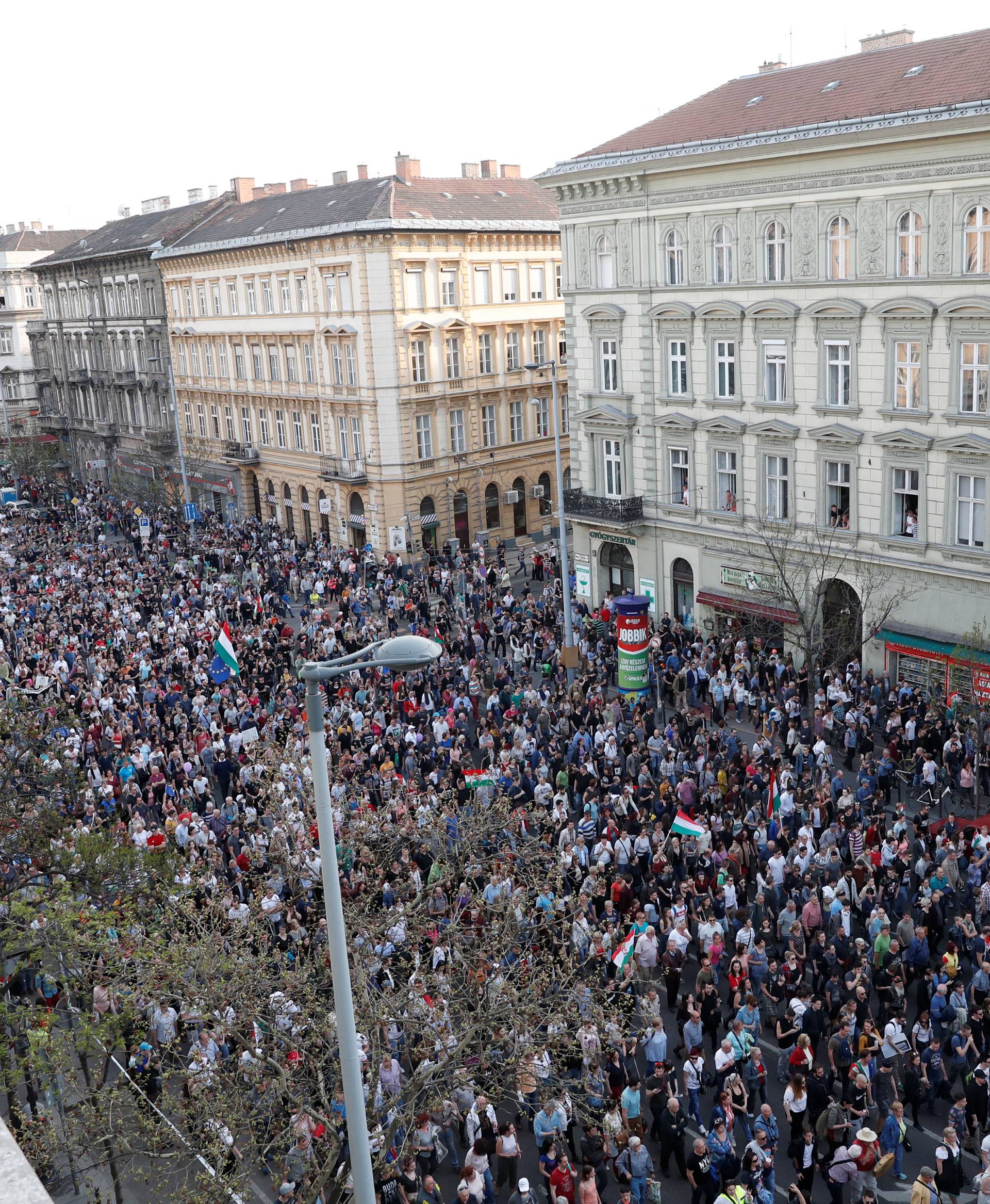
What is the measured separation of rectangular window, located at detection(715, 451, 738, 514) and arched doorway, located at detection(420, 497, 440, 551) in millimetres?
19791

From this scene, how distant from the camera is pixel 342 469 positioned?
5634 cm

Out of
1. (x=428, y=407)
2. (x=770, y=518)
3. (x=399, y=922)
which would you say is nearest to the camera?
(x=399, y=922)

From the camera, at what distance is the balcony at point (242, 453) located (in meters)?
63.7

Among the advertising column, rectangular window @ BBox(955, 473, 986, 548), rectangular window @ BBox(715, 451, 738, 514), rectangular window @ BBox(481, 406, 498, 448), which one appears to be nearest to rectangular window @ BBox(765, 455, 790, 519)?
rectangular window @ BBox(715, 451, 738, 514)

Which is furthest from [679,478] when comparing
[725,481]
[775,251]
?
[775,251]

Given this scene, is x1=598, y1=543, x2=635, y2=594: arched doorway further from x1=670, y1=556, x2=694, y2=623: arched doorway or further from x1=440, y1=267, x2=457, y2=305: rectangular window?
x1=440, y1=267, x2=457, y2=305: rectangular window

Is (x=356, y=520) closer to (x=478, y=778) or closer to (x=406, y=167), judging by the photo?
(x=406, y=167)

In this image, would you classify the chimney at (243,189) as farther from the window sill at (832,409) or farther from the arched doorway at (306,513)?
the window sill at (832,409)

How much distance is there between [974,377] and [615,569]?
15.6 metres

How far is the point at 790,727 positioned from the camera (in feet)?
90.7

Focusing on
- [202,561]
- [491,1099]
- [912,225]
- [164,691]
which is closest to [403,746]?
[164,691]

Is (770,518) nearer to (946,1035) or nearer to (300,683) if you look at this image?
(300,683)

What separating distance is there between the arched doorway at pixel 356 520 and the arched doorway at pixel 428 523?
274 centimetres

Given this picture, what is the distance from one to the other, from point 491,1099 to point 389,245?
139 feet
